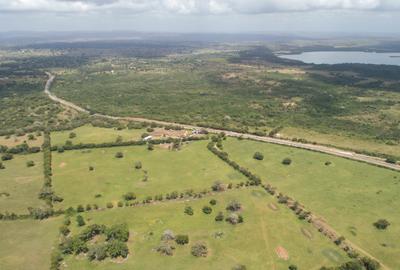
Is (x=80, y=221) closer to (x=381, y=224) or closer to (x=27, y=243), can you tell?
(x=27, y=243)

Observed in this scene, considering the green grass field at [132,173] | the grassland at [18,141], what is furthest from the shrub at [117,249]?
the grassland at [18,141]

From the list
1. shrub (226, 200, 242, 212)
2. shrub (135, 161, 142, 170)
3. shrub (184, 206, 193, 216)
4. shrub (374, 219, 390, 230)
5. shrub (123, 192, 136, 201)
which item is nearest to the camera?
shrub (374, 219, 390, 230)

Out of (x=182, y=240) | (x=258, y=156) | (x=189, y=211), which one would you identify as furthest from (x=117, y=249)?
(x=258, y=156)

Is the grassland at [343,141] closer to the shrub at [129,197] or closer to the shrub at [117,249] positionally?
the shrub at [129,197]

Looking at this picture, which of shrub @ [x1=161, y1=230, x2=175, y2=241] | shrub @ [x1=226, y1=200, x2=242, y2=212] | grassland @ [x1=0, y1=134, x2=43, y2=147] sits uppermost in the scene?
grassland @ [x1=0, y1=134, x2=43, y2=147]

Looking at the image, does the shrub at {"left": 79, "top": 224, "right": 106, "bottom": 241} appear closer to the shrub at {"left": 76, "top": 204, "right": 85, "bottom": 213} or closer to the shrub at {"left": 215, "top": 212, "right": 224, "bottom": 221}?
the shrub at {"left": 76, "top": 204, "right": 85, "bottom": 213}

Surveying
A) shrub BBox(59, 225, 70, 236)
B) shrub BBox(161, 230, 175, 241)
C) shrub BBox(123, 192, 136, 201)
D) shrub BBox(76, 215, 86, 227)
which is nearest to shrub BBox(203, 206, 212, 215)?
shrub BBox(161, 230, 175, 241)

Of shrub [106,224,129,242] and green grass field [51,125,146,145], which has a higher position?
green grass field [51,125,146,145]
